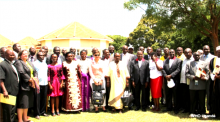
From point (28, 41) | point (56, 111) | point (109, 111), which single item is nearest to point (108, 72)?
point (109, 111)

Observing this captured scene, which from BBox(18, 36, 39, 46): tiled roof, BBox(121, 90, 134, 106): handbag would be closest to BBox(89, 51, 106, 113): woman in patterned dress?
BBox(121, 90, 134, 106): handbag

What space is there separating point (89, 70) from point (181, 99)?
132 inches

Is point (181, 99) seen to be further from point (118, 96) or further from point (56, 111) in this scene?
point (56, 111)

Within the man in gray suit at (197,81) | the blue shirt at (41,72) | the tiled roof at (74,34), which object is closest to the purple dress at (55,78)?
the blue shirt at (41,72)

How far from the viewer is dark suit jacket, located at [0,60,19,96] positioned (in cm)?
491

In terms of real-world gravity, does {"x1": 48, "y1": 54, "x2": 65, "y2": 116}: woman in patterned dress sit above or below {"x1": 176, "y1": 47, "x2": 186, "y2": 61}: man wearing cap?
below

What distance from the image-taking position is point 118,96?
6.80 m

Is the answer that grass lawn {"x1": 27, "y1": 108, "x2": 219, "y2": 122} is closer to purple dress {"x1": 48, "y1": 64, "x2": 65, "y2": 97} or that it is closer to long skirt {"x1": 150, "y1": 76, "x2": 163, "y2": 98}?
long skirt {"x1": 150, "y1": 76, "x2": 163, "y2": 98}

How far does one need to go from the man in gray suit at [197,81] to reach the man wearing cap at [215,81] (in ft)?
0.53

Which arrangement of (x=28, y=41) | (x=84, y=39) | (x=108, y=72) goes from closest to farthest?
(x=108, y=72), (x=84, y=39), (x=28, y=41)

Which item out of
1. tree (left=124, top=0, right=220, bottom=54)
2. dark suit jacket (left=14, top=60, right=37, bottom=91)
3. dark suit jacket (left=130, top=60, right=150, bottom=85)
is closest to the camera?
dark suit jacket (left=14, top=60, right=37, bottom=91)

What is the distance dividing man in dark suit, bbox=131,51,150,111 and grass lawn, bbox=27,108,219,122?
58 centimetres

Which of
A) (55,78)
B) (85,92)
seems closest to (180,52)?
(85,92)

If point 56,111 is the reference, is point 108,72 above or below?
above
